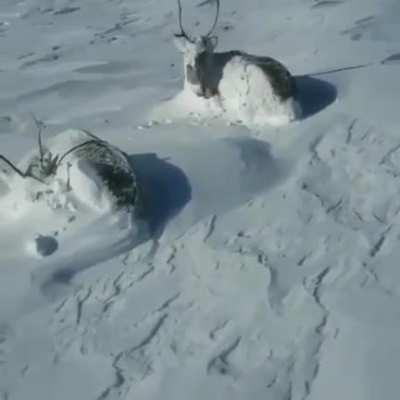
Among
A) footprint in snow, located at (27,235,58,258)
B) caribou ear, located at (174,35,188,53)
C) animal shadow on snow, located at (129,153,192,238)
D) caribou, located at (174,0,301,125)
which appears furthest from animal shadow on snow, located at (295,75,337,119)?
footprint in snow, located at (27,235,58,258)

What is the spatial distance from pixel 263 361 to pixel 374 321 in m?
0.76

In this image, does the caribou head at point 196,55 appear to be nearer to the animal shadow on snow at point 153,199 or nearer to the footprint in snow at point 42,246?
the animal shadow on snow at point 153,199

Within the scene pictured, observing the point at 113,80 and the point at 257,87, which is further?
the point at 113,80

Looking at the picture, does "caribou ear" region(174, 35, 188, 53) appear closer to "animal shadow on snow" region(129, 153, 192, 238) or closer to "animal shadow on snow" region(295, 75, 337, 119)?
"animal shadow on snow" region(295, 75, 337, 119)

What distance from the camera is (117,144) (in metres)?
6.66

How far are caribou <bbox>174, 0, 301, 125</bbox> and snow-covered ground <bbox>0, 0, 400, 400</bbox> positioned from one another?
0.19 meters

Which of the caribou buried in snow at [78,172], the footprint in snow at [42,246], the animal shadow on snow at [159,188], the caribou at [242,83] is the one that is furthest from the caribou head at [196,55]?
the footprint in snow at [42,246]

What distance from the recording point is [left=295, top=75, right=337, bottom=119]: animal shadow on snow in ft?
22.9

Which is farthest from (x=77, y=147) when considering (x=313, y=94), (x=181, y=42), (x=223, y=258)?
(x=313, y=94)

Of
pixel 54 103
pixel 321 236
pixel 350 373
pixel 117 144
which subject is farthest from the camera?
pixel 54 103

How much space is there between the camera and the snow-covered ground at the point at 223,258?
436 cm

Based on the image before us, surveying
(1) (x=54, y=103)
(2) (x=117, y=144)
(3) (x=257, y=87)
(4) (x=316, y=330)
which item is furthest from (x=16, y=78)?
(4) (x=316, y=330)

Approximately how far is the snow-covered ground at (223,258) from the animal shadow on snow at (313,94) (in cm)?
2

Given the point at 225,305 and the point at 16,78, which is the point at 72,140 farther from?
the point at 16,78
